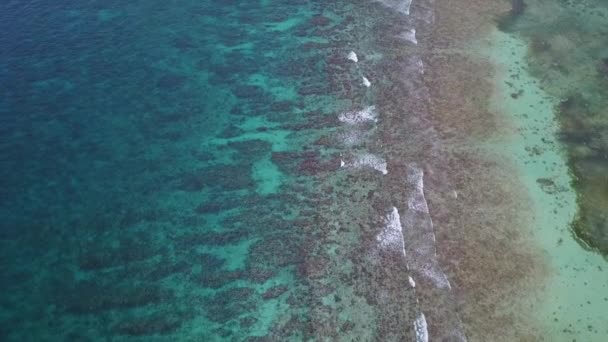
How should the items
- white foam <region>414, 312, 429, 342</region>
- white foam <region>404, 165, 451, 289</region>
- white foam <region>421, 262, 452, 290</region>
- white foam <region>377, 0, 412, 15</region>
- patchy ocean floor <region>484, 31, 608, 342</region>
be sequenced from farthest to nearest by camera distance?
white foam <region>377, 0, 412, 15</region> < white foam <region>404, 165, 451, 289</region> < white foam <region>421, 262, 452, 290</region> < patchy ocean floor <region>484, 31, 608, 342</region> < white foam <region>414, 312, 429, 342</region>

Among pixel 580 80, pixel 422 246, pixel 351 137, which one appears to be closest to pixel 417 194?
pixel 422 246

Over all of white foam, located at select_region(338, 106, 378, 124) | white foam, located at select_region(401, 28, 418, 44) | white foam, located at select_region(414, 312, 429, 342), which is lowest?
white foam, located at select_region(414, 312, 429, 342)

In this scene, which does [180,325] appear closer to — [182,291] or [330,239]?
[182,291]

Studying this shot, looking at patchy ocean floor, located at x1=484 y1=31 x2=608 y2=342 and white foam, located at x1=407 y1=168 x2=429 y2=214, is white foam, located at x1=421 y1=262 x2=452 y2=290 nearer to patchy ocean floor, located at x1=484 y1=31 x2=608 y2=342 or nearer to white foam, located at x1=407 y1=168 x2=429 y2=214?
white foam, located at x1=407 y1=168 x2=429 y2=214

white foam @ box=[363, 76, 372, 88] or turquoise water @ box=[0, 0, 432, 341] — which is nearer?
turquoise water @ box=[0, 0, 432, 341]

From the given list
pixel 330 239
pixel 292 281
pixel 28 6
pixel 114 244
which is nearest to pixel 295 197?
pixel 330 239

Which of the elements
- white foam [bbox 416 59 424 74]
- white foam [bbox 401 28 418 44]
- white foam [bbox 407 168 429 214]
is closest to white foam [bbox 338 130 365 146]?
white foam [bbox 407 168 429 214]

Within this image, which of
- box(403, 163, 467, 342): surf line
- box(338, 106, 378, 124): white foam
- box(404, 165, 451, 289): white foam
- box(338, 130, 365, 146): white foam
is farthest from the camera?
box(338, 106, 378, 124): white foam

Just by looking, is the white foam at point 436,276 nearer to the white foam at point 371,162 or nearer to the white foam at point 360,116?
the white foam at point 371,162
